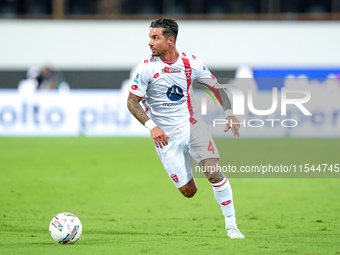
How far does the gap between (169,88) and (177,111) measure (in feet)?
1.07

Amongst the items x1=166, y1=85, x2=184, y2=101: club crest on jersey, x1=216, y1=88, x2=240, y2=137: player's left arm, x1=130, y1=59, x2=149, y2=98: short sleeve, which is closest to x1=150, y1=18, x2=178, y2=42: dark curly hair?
x1=130, y1=59, x2=149, y2=98: short sleeve

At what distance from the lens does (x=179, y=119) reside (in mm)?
8117

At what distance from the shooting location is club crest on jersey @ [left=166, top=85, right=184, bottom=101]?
26.3 ft

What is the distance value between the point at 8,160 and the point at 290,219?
9684 millimetres

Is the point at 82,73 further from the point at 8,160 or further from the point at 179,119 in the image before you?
the point at 179,119

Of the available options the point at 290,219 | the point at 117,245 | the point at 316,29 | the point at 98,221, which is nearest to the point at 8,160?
the point at 98,221

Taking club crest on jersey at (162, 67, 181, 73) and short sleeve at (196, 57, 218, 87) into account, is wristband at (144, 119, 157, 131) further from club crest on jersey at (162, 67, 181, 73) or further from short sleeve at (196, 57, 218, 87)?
short sleeve at (196, 57, 218, 87)

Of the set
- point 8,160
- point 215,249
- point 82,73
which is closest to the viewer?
point 215,249

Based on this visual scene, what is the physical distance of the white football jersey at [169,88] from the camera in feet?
25.5

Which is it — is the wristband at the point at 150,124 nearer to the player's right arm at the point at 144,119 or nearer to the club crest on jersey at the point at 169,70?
the player's right arm at the point at 144,119

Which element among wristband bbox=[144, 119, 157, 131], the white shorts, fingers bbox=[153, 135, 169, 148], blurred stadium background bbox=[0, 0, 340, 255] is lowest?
blurred stadium background bbox=[0, 0, 340, 255]

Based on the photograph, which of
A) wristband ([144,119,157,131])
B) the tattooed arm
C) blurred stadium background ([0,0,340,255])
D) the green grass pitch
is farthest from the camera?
blurred stadium background ([0,0,340,255])

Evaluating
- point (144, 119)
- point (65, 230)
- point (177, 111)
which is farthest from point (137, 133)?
point (65, 230)

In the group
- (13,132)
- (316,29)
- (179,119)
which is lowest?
(13,132)
